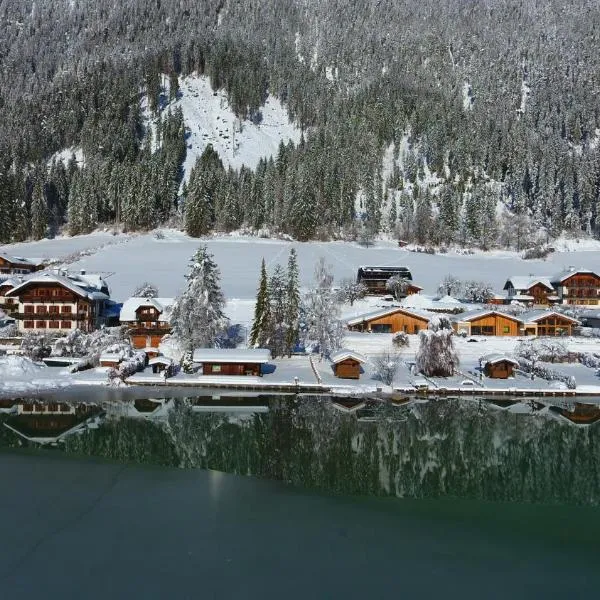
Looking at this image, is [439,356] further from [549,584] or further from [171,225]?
[171,225]

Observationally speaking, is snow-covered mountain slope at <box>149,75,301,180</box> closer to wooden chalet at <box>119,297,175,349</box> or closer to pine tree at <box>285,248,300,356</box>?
→ wooden chalet at <box>119,297,175,349</box>

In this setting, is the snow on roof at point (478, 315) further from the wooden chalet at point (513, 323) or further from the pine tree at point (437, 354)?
the pine tree at point (437, 354)

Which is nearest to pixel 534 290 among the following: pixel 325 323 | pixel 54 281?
pixel 325 323

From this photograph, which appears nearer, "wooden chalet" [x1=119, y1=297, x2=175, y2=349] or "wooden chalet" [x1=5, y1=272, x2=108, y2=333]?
"wooden chalet" [x1=119, y1=297, x2=175, y2=349]

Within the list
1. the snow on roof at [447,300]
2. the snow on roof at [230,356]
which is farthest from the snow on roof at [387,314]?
the snow on roof at [230,356]

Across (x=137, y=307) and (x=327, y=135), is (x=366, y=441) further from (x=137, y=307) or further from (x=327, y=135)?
(x=327, y=135)

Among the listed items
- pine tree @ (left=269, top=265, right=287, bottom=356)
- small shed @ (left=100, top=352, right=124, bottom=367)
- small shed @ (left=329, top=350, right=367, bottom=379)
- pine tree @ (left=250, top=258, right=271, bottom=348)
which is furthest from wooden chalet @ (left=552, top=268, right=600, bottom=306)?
small shed @ (left=100, top=352, right=124, bottom=367)

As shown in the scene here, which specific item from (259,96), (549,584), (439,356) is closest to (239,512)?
(549,584)
